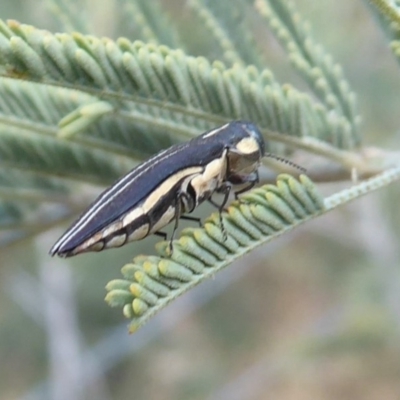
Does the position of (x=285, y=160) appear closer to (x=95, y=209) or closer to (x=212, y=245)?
(x=95, y=209)

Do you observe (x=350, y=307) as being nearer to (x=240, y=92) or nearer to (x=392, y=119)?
(x=392, y=119)

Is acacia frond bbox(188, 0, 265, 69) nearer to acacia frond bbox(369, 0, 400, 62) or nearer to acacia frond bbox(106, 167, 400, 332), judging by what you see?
acacia frond bbox(369, 0, 400, 62)

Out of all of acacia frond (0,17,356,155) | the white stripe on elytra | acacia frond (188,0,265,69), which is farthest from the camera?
acacia frond (188,0,265,69)

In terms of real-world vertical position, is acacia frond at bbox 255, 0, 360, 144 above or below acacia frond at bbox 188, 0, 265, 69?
below

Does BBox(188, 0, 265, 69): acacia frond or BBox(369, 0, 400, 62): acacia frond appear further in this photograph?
BBox(188, 0, 265, 69): acacia frond

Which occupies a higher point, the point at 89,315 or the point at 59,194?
the point at 89,315

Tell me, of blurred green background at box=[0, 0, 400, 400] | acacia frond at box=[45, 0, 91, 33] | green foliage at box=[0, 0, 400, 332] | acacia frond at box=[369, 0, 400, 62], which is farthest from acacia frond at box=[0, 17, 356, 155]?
blurred green background at box=[0, 0, 400, 400]

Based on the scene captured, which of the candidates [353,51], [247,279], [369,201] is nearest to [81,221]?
[369,201]
